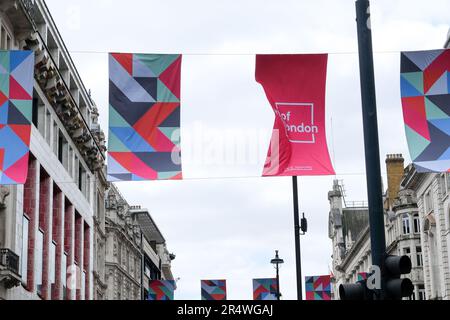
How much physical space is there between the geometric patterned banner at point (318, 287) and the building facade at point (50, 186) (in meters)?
14.6

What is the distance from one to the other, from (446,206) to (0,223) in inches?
Result: 1451

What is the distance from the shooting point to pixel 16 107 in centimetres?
2120

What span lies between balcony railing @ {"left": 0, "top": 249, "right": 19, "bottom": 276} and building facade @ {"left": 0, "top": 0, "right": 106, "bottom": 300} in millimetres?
48

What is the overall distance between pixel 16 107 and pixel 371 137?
9645 mm

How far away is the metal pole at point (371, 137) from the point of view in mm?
14156

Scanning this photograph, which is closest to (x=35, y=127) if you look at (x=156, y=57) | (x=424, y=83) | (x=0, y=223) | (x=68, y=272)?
(x=0, y=223)

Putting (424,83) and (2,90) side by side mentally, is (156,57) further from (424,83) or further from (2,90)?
(424,83)

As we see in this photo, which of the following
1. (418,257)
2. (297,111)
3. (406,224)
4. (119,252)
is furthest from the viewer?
(119,252)

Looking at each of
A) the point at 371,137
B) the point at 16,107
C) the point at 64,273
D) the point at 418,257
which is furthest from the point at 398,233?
the point at 371,137

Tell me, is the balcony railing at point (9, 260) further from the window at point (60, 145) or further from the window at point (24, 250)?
the window at point (60, 145)

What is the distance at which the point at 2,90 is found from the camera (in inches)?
821

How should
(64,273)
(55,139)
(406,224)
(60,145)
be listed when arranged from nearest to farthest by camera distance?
(55,139), (64,273), (60,145), (406,224)

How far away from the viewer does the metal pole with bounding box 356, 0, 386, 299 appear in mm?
14156

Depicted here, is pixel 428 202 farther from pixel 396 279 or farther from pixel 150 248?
pixel 396 279
